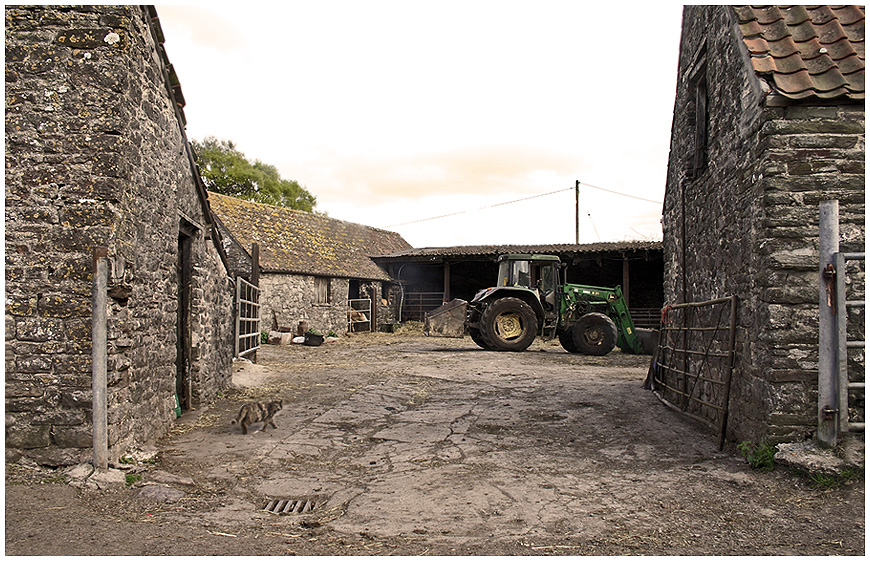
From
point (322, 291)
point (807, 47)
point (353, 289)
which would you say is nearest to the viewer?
point (807, 47)

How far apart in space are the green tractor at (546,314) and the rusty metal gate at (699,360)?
5609 millimetres

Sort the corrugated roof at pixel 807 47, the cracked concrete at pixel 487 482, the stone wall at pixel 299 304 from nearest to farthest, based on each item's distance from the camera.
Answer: the cracked concrete at pixel 487 482 < the corrugated roof at pixel 807 47 < the stone wall at pixel 299 304

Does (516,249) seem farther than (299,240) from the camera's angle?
Yes

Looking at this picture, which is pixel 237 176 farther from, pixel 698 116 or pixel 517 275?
pixel 698 116

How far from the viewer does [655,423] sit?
6285 mm

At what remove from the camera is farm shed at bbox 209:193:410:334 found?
1894cm

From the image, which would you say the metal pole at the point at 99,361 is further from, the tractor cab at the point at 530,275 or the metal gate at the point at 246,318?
the tractor cab at the point at 530,275

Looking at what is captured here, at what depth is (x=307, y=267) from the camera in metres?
20.5

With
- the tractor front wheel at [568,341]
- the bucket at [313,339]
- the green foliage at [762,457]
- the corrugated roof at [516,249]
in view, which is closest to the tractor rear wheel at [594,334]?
the tractor front wheel at [568,341]

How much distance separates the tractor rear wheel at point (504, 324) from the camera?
46.5 ft

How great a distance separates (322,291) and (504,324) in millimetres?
8826

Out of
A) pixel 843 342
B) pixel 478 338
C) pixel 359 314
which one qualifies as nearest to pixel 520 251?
pixel 359 314

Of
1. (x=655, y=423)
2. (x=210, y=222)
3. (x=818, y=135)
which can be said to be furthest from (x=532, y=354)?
(x=818, y=135)

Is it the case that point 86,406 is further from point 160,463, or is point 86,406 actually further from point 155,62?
point 155,62
